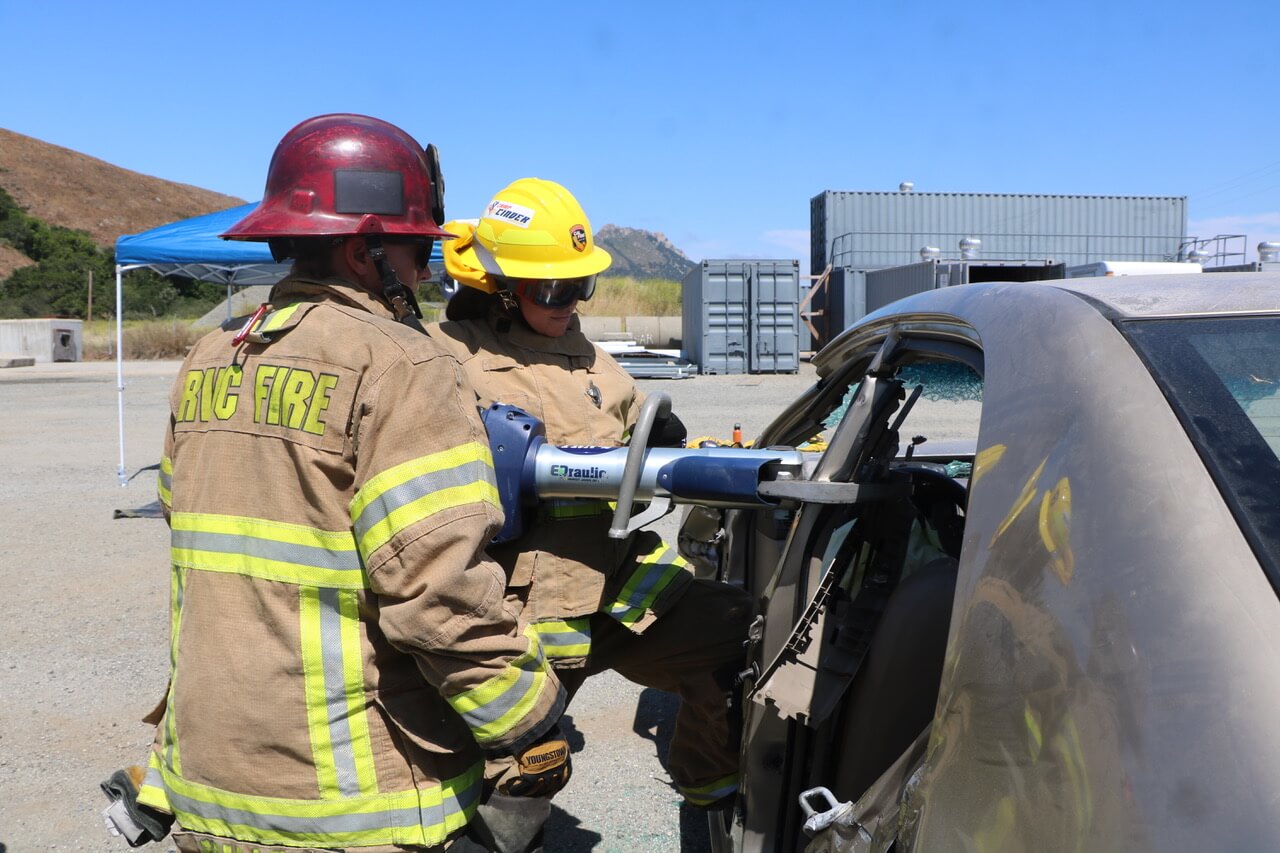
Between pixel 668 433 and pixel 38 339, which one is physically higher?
pixel 38 339

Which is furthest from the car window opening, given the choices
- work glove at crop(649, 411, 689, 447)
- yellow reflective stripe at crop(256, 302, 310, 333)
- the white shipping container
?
the white shipping container

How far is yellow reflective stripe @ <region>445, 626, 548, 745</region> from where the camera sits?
1779 mm

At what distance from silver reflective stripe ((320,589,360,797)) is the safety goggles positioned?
1.03 meters

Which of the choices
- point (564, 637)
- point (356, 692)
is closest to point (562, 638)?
point (564, 637)

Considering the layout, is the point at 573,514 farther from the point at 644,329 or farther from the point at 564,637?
the point at 644,329

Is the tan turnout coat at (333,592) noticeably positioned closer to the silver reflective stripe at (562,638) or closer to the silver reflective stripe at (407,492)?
the silver reflective stripe at (407,492)

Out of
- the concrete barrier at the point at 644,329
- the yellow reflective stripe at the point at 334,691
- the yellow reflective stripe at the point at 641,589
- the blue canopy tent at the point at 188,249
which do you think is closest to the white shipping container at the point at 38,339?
the concrete barrier at the point at 644,329

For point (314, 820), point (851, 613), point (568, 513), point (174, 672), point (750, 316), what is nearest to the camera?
point (314, 820)

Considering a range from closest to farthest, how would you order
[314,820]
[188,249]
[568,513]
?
[314,820] → [568,513] → [188,249]

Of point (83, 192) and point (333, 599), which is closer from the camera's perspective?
point (333, 599)

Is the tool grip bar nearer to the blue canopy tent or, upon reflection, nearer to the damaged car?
the damaged car

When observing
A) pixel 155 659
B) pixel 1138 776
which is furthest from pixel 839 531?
pixel 155 659

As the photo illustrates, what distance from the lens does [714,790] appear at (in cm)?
275

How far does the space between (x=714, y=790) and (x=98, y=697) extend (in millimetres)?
2867
